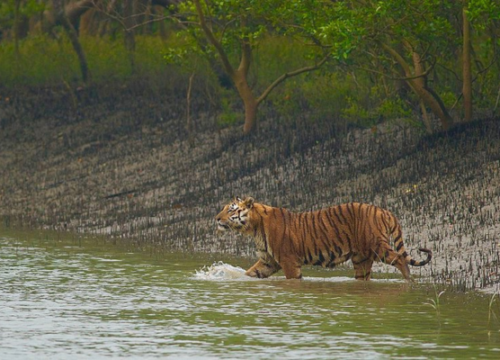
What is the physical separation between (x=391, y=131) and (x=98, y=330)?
41.8 feet

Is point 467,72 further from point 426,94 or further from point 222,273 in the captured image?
point 222,273

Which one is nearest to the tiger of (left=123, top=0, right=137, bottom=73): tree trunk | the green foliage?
the green foliage

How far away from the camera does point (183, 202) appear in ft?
71.0

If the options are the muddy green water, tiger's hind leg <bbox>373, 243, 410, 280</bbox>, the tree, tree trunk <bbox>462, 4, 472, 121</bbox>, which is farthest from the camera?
the tree

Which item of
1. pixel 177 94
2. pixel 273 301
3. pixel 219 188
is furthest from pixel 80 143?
pixel 273 301

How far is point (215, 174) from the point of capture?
2316 centimetres

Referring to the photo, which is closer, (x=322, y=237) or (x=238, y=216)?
(x=322, y=237)

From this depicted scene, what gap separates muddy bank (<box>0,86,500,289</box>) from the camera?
56.4 feet

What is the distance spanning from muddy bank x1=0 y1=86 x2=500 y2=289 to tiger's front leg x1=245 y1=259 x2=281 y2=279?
6.51 ft

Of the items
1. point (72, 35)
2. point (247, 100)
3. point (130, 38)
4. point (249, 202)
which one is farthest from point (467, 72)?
point (130, 38)

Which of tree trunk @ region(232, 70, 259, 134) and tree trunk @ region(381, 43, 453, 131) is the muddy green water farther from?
tree trunk @ region(232, 70, 259, 134)

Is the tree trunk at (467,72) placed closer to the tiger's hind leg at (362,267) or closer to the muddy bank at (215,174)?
the muddy bank at (215,174)

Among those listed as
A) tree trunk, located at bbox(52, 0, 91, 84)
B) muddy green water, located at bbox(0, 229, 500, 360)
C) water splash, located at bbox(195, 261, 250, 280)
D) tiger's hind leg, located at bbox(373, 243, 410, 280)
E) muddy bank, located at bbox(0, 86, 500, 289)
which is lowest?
muddy green water, located at bbox(0, 229, 500, 360)

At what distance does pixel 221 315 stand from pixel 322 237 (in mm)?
2958
